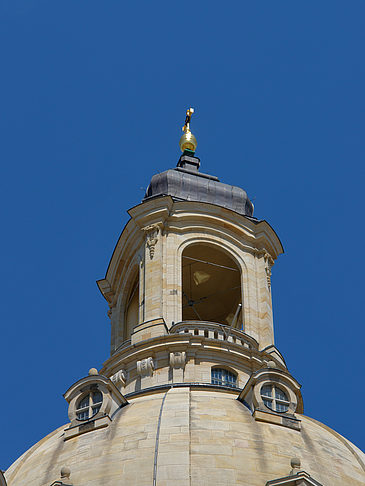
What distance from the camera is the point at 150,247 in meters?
53.8

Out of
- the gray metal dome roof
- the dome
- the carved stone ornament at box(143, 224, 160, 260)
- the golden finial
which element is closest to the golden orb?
the golden finial

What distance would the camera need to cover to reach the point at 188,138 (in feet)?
204

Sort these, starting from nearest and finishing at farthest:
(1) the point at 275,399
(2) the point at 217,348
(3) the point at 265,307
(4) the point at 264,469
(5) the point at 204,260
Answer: (4) the point at 264,469 < (1) the point at 275,399 < (2) the point at 217,348 < (3) the point at 265,307 < (5) the point at 204,260

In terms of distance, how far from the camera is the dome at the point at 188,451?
41.4 m

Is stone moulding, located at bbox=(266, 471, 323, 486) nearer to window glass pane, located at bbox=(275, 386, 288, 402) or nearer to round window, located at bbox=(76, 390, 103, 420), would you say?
window glass pane, located at bbox=(275, 386, 288, 402)

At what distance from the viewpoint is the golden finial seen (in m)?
61.7

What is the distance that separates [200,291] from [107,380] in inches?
527

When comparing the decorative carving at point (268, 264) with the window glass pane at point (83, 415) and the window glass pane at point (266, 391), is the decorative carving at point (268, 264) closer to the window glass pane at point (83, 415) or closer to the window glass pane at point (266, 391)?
the window glass pane at point (266, 391)

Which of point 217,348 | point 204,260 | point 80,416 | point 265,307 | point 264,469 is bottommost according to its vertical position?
point 264,469

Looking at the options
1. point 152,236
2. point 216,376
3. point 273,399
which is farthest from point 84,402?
point 152,236

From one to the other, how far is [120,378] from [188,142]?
15369mm

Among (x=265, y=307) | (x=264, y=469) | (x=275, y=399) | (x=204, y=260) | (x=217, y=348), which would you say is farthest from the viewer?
(x=204, y=260)

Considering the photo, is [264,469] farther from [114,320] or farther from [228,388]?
[114,320]

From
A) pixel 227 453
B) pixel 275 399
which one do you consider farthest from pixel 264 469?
pixel 275 399
